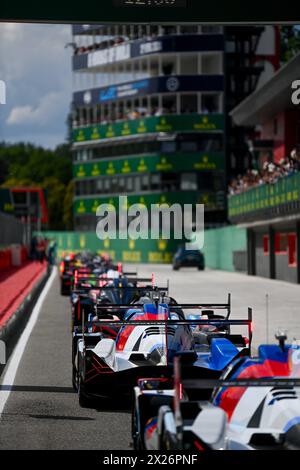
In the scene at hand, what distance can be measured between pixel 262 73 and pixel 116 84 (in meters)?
12.5

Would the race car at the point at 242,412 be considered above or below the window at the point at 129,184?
below

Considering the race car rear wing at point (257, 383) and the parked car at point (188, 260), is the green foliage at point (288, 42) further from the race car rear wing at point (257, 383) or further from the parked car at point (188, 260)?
the race car rear wing at point (257, 383)

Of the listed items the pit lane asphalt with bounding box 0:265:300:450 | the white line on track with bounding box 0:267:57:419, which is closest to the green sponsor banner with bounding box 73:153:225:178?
the white line on track with bounding box 0:267:57:419

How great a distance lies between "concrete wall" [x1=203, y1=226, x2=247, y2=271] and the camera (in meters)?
57.3

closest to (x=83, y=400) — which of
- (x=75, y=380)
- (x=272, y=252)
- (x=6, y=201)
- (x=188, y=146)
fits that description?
(x=75, y=380)

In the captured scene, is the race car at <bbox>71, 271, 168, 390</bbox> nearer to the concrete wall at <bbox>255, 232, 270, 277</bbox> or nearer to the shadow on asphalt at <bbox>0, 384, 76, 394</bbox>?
the shadow on asphalt at <bbox>0, 384, 76, 394</bbox>

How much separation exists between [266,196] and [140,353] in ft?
111

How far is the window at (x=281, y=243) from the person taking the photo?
43906 millimetres

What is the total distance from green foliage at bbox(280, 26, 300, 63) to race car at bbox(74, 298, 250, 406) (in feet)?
250

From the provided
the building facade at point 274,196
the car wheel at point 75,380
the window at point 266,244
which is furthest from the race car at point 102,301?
the window at point 266,244

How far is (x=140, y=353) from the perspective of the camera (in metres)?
11.4

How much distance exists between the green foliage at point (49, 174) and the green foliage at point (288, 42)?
150ft

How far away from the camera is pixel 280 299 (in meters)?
30.5

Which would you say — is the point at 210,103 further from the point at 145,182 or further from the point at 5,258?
the point at 5,258
